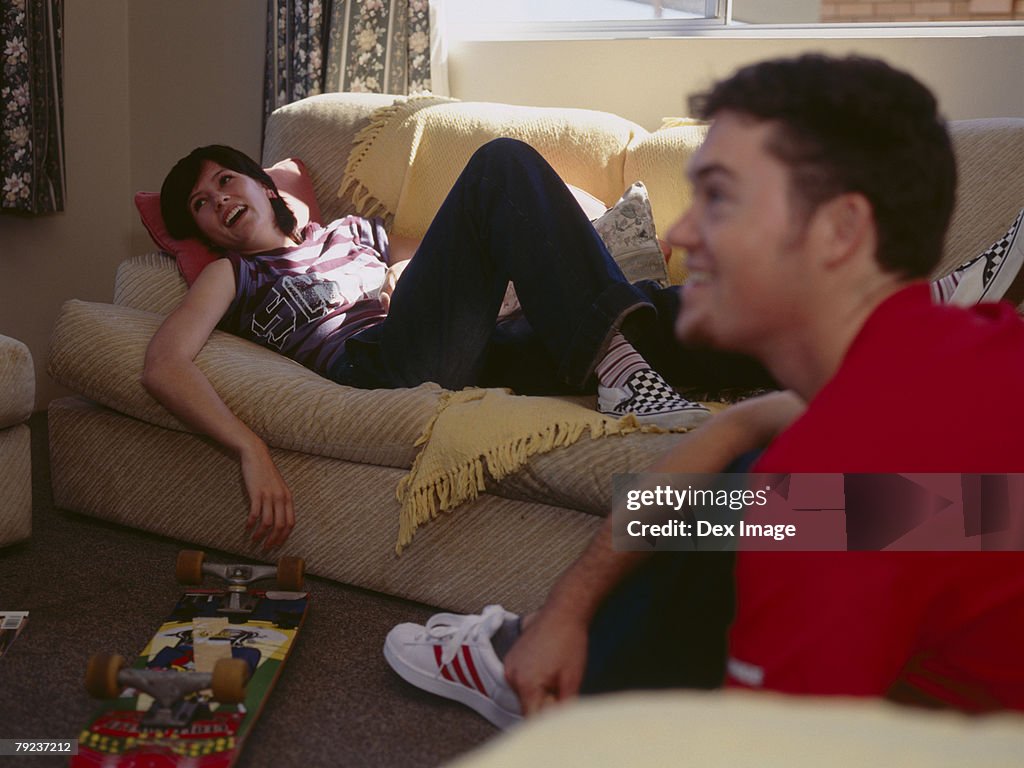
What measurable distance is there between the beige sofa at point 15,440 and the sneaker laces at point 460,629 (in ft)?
3.17

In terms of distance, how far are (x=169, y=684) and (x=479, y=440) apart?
597mm

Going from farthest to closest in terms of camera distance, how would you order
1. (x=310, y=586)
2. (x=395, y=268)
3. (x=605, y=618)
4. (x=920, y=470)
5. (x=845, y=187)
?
(x=395, y=268) < (x=310, y=586) < (x=605, y=618) < (x=845, y=187) < (x=920, y=470)

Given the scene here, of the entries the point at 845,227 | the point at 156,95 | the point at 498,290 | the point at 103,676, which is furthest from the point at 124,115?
the point at 845,227

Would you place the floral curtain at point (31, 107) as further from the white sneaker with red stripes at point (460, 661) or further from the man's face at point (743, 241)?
the man's face at point (743, 241)

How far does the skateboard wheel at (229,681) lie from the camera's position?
1.38 metres

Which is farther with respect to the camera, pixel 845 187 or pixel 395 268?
pixel 395 268

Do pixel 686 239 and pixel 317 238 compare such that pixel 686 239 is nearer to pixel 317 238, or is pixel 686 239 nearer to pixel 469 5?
pixel 317 238

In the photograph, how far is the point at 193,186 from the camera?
232 centimetres

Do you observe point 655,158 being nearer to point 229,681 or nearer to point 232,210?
point 232,210

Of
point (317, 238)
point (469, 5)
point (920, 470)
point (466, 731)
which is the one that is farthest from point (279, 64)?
point (920, 470)

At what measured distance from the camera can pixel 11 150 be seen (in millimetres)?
2900

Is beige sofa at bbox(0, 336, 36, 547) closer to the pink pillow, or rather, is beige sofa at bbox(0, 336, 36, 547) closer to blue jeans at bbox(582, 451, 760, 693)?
the pink pillow

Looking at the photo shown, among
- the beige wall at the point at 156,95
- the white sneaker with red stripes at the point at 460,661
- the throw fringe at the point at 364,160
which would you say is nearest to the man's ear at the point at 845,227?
the white sneaker with red stripes at the point at 460,661

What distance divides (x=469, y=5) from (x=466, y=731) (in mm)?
2527
